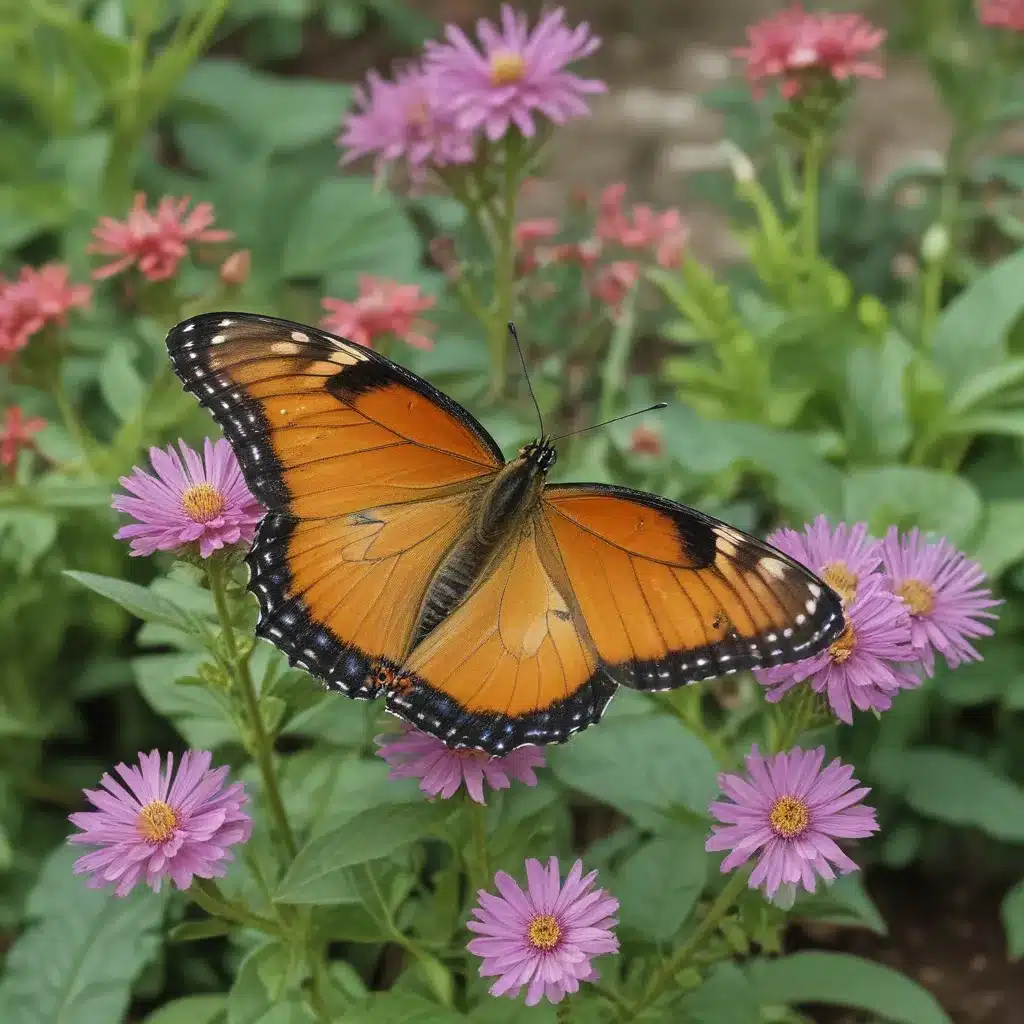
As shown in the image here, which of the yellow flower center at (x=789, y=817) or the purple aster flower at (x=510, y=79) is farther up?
the purple aster flower at (x=510, y=79)

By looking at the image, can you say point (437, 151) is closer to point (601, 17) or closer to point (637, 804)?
point (637, 804)

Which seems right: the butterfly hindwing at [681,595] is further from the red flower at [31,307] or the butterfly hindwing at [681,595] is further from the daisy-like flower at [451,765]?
the red flower at [31,307]

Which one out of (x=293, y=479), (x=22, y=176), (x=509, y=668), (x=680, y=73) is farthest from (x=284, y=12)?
(x=509, y=668)

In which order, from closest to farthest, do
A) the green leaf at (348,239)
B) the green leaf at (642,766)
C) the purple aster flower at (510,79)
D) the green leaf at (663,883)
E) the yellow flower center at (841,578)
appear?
1. the yellow flower center at (841,578)
2. the green leaf at (663,883)
3. the green leaf at (642,766)
4. the purple aster flower at (510,79)
5. the green leaf at (348,239)

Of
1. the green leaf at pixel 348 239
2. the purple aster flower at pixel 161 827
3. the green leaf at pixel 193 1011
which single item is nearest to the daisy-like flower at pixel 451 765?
the purple aster flower at pixel 161 827

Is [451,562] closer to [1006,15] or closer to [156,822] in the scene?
[156,822]

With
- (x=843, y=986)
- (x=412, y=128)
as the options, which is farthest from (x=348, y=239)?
(x=843, y=986)

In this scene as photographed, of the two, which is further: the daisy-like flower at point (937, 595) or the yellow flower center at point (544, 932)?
the daisy-like flower at point (937, 595)
